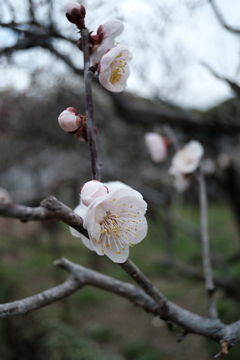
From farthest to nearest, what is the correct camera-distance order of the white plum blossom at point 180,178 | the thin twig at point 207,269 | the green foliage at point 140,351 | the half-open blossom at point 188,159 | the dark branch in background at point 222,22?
the green foliage at point 140,351 < the white plum blossom at point 180,178 < the half-open blossom at point 188,159 < the dark branch in background at point 222,22 < the thin twig at point 207,269

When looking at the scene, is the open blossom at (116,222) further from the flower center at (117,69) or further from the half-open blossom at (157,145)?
the half-open blossom at (157,145)

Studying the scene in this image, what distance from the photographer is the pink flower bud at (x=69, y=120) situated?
0.85 meters

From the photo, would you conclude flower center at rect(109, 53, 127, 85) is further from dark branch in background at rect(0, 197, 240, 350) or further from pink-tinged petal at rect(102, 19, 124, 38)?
dark branch in background at rect(0, 197, 240, 350)

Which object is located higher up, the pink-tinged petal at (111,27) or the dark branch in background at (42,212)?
the pink-tinged petal at (111,27)

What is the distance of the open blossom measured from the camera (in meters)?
0.71

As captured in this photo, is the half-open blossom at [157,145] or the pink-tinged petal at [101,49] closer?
the pink-tinged petal at [101,49]

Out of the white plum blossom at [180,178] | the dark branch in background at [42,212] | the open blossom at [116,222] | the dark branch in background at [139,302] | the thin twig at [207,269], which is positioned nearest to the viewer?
the dark branch in background at [42,212]

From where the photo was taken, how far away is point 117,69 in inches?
33.9

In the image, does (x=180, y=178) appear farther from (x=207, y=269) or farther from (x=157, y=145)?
(x=207, y=269)

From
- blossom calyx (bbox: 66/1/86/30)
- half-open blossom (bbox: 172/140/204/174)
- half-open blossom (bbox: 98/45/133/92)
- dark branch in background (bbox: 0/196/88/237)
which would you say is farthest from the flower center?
half-open blossom (bbox: 172/140/204/174)

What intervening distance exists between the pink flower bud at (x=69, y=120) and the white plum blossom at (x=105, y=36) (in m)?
0.18

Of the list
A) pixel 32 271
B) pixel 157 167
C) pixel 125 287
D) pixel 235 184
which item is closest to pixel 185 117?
pixel 235 184

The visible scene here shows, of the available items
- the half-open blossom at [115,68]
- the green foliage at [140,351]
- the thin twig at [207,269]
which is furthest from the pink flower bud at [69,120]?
the green foliage at [140,351]

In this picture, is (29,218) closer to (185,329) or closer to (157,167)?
(185,329)
